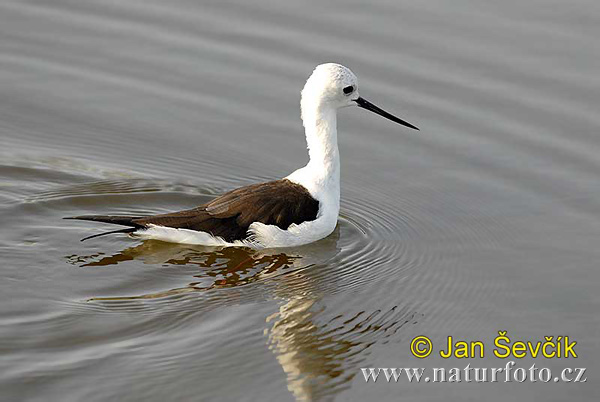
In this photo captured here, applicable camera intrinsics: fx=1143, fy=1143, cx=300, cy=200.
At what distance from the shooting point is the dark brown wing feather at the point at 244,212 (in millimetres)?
9086

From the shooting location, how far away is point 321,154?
966 cm

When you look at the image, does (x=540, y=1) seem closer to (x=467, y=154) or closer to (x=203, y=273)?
(x=467, y=154)

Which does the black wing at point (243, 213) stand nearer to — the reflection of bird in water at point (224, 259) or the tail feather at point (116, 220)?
the tail feather at point (116, 220)

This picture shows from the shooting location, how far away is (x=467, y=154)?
10.5 meters

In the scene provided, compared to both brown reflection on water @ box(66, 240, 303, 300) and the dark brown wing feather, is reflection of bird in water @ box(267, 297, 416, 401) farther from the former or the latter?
the dark brown wing feather

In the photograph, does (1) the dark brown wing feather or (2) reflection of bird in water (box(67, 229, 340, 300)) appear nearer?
(2) reflection of bird in water (box(67, 229, 340, 300))

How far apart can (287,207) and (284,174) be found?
110 centimetres

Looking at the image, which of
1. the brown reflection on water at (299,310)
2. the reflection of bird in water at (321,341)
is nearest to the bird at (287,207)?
the brown reflection on water at (299,310)

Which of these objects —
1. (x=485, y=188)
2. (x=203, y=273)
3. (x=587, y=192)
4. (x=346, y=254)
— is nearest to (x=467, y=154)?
(x=485, y=188)

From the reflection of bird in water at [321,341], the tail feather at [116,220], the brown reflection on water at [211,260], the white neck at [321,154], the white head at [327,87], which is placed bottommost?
the reflection of bird in water at [321,341]

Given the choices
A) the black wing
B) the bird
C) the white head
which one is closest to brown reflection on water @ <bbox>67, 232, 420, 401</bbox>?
the bird

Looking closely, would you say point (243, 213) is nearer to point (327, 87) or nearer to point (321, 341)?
point (327, 87)

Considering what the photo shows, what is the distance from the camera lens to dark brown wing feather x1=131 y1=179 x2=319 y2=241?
9.09 meters

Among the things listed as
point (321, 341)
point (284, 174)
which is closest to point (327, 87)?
point (284, 174)
